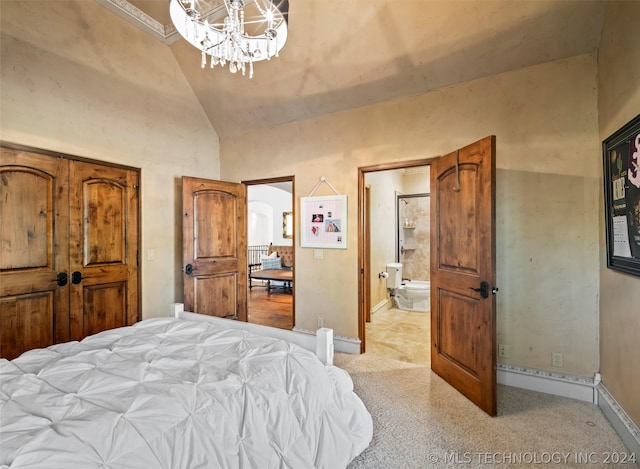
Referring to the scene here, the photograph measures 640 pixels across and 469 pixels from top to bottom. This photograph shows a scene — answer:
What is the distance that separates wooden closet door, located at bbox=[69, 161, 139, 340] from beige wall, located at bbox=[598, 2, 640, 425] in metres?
4.12

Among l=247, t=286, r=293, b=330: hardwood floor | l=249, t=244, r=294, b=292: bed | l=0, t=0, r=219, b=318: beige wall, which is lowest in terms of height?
l=247, t=286, r=293, b=330: hardwood floor

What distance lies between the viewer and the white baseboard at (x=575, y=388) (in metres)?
1.80

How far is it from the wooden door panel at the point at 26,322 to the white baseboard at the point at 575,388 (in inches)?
155

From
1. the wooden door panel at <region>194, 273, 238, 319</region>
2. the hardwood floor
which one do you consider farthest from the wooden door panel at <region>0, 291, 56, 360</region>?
the hardwood floor

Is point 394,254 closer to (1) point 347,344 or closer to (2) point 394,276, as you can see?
(2) point 394,276

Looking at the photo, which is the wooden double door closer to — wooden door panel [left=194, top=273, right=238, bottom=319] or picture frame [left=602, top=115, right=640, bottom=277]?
wooden door panel [left=194, top=273, right=238, bottom=319]

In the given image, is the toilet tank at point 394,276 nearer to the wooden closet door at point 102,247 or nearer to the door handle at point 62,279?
the wooden closet door at point 102,247

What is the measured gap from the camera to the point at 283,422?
1194 millimetres

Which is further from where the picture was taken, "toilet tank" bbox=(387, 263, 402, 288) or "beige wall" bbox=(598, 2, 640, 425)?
"toilet tank" bbox=(387, 263, 402, 288)

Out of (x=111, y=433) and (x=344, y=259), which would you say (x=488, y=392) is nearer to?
(x=344, y=259)

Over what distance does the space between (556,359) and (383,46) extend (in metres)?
3.00

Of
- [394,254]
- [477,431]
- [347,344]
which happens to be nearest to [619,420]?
[477,431]

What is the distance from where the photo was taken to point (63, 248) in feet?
8.60

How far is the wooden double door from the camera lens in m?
2.35
